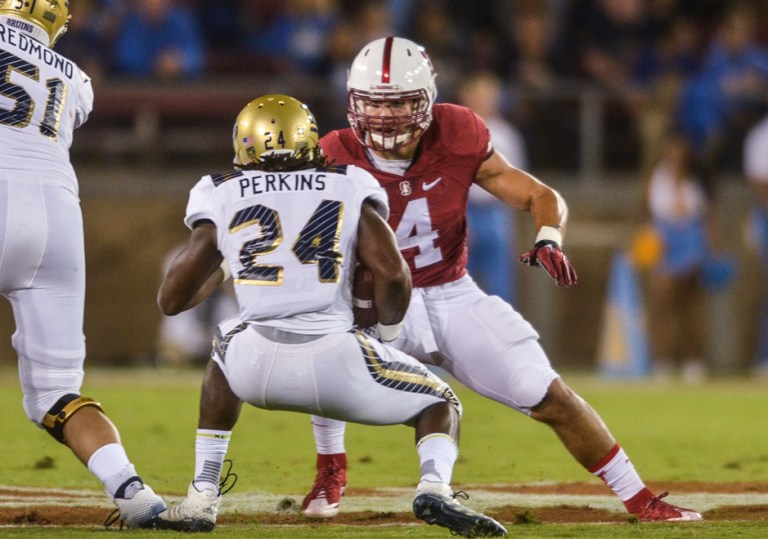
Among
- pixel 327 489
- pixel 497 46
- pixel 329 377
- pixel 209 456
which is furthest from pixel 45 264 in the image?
pixel 497 46

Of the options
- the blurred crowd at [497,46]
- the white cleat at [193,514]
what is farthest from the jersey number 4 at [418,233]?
the blurred crowd at [497,46]

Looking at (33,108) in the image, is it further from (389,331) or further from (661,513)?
(661,513)

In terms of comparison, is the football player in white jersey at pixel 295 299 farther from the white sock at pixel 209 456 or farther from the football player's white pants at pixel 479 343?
the football player's white pants at pixel 479 343

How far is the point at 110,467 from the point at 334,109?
24.1 feet

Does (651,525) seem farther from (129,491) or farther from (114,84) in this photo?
(114,84)

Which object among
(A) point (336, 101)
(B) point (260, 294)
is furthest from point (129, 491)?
(A) point (336, 101)

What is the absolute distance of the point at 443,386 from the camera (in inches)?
168

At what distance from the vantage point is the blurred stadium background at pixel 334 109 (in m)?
11.5

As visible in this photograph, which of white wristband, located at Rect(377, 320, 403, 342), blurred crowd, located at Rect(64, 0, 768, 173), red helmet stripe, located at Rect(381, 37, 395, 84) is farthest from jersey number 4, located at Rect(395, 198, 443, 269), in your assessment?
blurred crowd, located at Rect(64, 0, 768, 173)

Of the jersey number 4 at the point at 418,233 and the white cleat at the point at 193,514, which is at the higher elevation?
the jersey number 4 at the point at 418,233

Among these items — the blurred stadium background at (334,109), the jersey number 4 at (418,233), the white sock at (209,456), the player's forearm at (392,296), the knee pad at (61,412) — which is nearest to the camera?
the player's forearm at (392,296)

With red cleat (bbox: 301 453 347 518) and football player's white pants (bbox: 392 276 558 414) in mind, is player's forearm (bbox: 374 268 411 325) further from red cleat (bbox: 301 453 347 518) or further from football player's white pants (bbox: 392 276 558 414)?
red cleat (bbox: 301 453 347 518)

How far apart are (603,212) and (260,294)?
808 cm

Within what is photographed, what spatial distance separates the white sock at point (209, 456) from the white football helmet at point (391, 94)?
1300 millimetres
